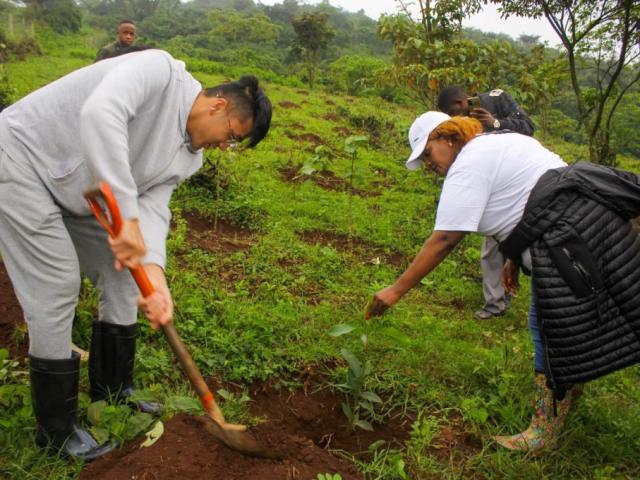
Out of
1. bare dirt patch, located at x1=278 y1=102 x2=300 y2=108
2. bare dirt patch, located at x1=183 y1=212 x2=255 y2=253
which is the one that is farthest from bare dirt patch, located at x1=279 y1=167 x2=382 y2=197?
bare dirt patch, located at x1=278 y1=102 x2=300 y2=108

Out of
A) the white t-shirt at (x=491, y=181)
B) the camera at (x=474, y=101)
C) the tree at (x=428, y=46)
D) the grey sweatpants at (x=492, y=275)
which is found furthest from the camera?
the tree at (x=428, y=46)

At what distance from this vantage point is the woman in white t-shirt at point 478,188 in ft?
6.52

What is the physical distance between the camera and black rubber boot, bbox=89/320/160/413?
211cm

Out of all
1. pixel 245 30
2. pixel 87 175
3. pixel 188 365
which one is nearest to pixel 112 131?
pixel 87 175

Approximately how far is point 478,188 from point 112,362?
167 centimetres

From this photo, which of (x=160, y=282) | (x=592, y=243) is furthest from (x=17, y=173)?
(x=592, y=243)

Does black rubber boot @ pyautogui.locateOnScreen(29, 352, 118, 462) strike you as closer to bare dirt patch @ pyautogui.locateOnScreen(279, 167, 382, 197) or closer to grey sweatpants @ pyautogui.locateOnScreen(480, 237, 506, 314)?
grey sweatpants @ pyautogui.locateOnScreen(480, 237, 506, 314)

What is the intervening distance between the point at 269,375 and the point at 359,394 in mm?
521

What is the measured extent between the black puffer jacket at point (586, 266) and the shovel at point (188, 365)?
3.91ft

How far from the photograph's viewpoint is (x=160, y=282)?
1657 mm

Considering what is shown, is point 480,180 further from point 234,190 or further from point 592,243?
point 234,190

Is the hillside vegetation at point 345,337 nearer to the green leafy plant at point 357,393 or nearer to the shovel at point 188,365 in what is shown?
the green leafy plant at point 357,393

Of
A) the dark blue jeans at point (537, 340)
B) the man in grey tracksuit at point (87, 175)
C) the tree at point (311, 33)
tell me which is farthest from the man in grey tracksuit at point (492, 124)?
the tree at point (311, 33)

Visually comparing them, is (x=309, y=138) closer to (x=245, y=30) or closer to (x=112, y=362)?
(x=112, y=362)
